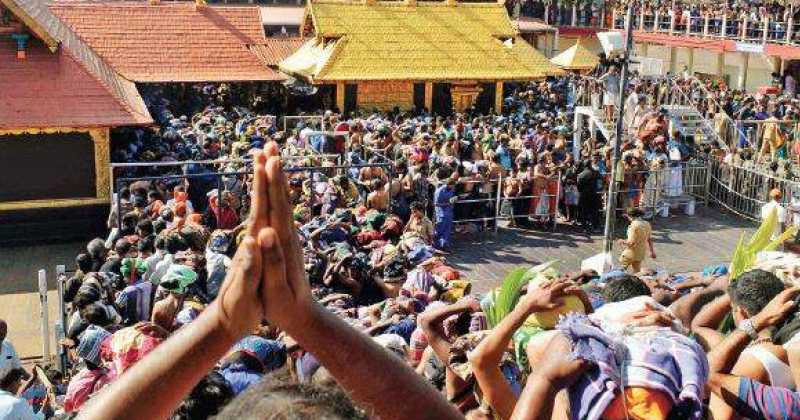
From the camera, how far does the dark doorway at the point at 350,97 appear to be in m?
23.8

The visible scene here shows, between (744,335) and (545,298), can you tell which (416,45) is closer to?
(744,335)

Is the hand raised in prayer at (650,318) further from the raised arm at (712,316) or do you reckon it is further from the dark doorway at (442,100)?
the dark doorway at (442,100)

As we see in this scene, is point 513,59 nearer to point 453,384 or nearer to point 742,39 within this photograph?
point 742,39

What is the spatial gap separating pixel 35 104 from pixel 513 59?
14730 mm

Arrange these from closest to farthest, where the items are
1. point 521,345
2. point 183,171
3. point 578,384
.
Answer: point 578,384 → point 521,345 → point 183,171

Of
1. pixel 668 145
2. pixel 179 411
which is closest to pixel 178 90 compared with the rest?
pixel 668 145

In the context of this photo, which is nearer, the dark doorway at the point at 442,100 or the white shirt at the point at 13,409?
the white shirt at the point at 13,409

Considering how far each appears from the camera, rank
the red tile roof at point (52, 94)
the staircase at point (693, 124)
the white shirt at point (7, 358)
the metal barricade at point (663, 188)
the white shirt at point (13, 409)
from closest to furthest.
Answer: the white shirt at point (13, 409) < the white shirt at point (7, 358) < the red tile roof at point (52, 94) < the metal barricade at point (663, 188) < the staircase at point (693, 124)

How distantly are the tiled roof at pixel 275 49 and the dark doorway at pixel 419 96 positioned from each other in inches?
161

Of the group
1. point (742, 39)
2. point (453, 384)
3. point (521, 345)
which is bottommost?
point (453, 384)

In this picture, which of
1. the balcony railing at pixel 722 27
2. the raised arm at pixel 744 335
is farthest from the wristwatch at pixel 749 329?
the balcony railing at pixel 722 27

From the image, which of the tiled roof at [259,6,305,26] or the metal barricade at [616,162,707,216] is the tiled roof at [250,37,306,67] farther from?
the metal barricade at [616,162,707,216]

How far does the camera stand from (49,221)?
567 inches

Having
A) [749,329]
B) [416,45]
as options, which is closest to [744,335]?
[749,329]
